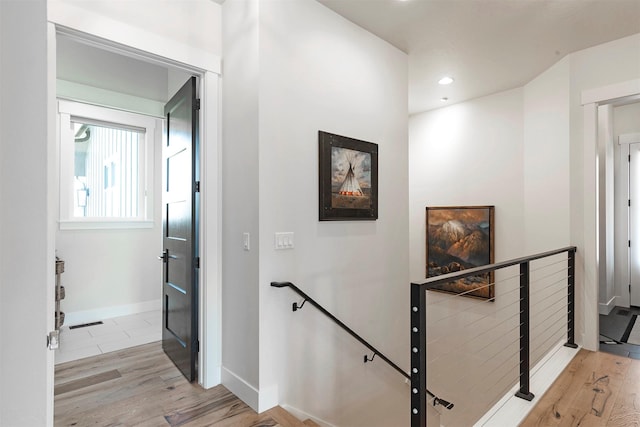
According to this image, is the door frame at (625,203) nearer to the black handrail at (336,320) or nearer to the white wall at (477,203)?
the white wall at (477,203)

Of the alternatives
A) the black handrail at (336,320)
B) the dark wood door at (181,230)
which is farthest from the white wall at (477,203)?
the dark wood door at (181,230)

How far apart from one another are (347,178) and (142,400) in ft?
7.26

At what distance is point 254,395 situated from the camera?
2.30 m

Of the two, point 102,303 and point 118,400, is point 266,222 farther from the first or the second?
point 102,303

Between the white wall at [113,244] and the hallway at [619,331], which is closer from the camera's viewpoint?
the hallway at [619,331]

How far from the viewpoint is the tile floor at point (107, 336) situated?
11.1ft

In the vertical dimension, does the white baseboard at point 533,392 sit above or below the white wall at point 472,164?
below

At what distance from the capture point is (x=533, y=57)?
11.7 feet

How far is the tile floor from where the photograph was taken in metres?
3.39

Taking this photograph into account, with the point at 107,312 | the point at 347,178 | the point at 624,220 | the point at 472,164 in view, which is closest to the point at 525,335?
the point at 347,178
